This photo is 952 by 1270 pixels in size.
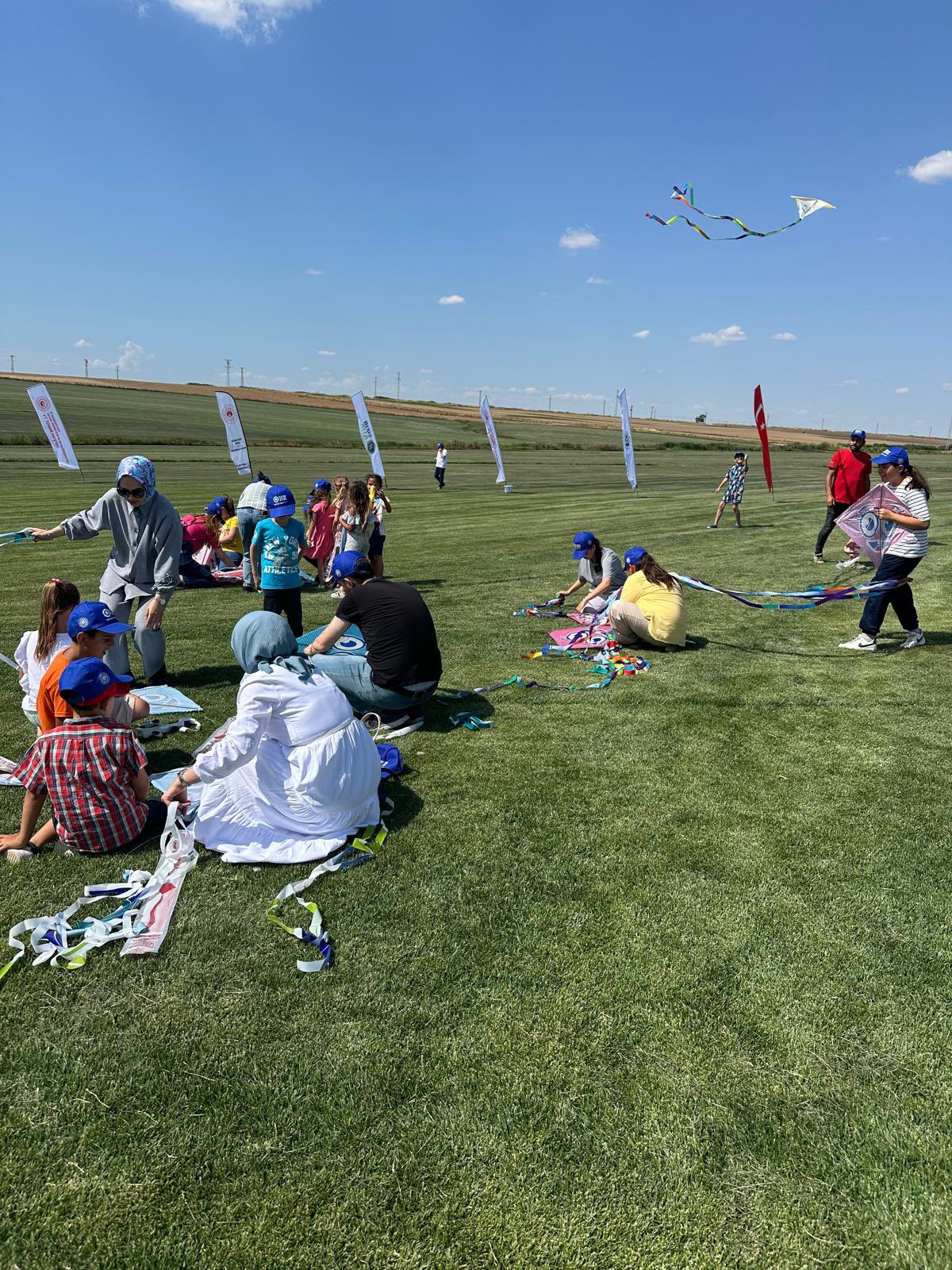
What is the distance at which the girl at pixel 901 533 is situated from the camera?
8.05 m

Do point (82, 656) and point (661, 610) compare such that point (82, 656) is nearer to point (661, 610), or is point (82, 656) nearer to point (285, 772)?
point (285, 772)

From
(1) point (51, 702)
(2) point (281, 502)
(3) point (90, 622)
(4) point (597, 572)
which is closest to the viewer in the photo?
(1) point (51, 702)

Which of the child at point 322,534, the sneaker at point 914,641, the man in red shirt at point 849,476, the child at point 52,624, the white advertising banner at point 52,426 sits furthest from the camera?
the white advertising banner at point 52,426

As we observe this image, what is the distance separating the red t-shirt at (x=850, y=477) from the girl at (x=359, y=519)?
7.82 metres

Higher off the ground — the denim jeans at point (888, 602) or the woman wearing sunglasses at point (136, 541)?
the woman wearing sunglasses at point (136, 541)

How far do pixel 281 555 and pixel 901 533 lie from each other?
673 centimetres

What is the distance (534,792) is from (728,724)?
2237mm

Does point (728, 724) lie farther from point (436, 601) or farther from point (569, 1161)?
point (436, 601)

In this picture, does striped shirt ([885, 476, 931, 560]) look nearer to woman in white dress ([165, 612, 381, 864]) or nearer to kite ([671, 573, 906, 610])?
kite ([671, 573, 906, 610])

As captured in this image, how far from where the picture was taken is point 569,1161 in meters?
2.66

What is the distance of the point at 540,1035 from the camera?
3203mm

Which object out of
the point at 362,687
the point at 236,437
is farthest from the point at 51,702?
the point at 236,437

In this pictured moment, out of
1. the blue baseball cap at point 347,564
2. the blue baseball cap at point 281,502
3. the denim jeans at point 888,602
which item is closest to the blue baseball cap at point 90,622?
the blue baseball cap at point 347,564

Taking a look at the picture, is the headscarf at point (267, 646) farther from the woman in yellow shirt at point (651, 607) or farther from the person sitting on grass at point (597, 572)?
the person sitting on grass at point (597, 572)
